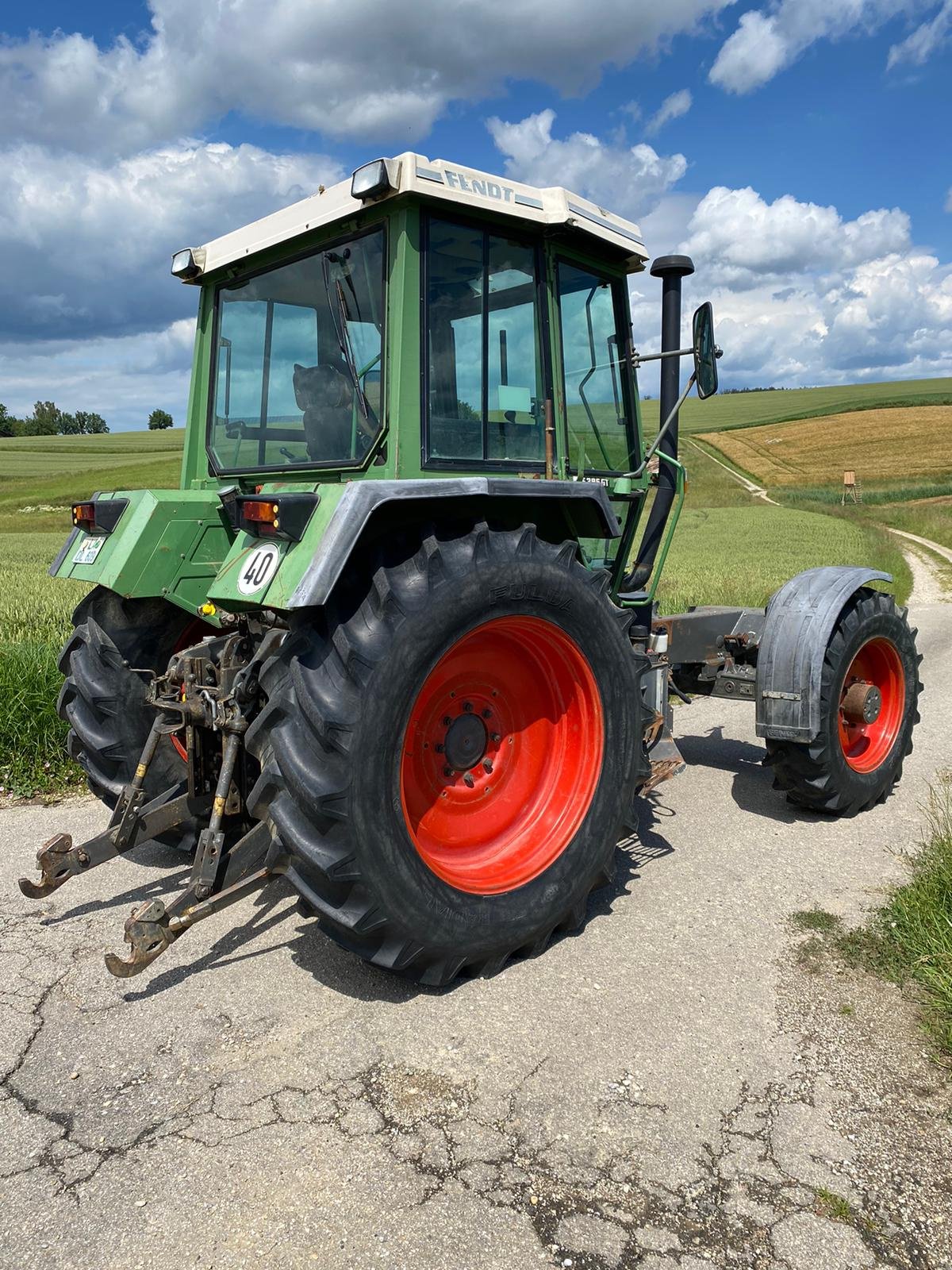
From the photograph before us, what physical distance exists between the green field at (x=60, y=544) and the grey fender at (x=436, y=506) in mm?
3171

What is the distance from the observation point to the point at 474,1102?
240 centimetres

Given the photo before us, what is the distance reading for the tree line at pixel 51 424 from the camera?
222 ft

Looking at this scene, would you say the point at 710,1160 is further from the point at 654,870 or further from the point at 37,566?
the point at 37,566

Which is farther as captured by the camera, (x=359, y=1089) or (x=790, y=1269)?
(x=359, y=1089)

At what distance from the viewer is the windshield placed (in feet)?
10.6

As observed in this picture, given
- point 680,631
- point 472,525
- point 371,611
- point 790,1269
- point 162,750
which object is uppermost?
point 472,525

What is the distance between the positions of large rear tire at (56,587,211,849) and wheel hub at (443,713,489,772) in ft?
4.11

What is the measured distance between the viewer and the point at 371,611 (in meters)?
2.69

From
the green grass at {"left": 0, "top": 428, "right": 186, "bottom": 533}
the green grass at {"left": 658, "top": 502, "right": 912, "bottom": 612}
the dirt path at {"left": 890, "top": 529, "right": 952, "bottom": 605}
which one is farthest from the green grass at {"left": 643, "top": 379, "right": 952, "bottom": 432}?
the dirt path at {"left": 890, "top": 529, "right": 952, "bottom": 605}

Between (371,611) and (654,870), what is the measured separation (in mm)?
1950

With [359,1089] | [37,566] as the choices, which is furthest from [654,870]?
[37,566]

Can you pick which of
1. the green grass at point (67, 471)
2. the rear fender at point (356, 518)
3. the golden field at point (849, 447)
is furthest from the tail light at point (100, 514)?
the golden field at point (849, 447)

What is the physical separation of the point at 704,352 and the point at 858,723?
2.09m

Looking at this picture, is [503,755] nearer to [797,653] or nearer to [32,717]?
[797,653]
